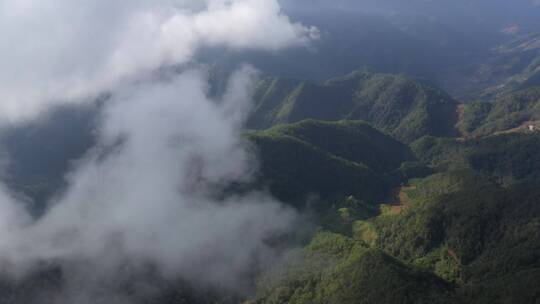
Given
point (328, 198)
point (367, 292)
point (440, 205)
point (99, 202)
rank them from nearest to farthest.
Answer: point (367, 292) → point (440, 205) → point (99, 202) → point (328, 198)

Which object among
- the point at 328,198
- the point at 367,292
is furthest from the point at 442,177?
the point at 367,292

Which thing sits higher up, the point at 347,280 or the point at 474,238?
the point at 474,238

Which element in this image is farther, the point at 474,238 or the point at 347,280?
the point at 474,238

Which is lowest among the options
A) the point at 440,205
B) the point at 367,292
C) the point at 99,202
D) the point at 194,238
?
the point at 367,292

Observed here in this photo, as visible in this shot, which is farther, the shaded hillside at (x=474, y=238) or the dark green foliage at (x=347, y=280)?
the shaded hillside at (x=474, y=238)

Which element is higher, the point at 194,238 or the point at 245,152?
the point at 245,152

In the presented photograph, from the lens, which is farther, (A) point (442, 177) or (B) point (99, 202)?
(A) point (442, 177)

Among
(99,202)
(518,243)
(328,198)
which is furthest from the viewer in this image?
(328,198)

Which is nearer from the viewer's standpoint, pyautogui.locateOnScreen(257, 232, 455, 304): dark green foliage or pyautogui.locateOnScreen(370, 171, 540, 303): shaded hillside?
pyautogui.locateOnScreen(257, 232, 455, 304): dark green foliage

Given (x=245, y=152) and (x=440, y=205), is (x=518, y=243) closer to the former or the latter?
(x=440, y=205)

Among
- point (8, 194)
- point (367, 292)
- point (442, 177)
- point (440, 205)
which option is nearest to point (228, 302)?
point (367, 292)
